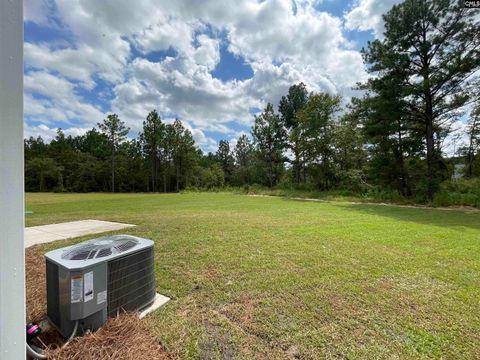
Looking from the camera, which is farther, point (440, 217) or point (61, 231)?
point (440, 217)

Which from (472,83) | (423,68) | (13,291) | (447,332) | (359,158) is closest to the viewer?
(13,291)

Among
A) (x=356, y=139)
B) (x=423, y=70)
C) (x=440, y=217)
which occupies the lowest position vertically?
(x=440, y=217)

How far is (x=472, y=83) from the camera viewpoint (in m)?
10.3

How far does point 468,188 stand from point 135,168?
3654 centimetres

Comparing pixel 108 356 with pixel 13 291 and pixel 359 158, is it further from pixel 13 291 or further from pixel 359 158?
pixel 359 158

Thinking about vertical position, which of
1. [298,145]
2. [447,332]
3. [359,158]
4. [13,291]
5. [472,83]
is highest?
[472,83]

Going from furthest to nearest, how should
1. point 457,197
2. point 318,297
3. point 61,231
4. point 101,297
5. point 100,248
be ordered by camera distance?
point 457,197
point 61,231
point 318,297
point 100,248
point 101,297

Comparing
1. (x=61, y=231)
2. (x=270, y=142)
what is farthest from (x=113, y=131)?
(x=61, y=231)

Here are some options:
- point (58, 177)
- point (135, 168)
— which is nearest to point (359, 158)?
point (135, 168)

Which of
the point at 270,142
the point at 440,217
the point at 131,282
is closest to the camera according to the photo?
the point at 131,282

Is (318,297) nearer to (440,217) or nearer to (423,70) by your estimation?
(440,217)

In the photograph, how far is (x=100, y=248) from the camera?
1.67 meters

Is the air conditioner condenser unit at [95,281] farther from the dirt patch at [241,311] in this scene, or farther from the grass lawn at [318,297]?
the dirt patch at [241,311]

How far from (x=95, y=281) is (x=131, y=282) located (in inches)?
14.3
